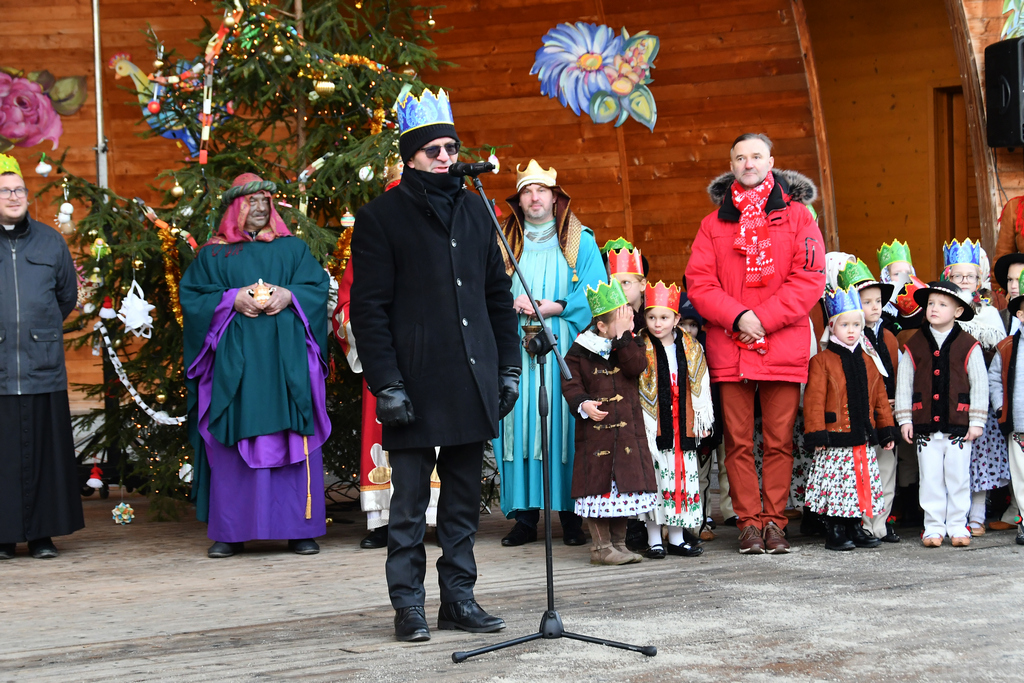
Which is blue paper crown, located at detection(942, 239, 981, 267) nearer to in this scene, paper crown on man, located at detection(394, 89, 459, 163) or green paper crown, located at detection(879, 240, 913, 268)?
green paper crown, located at detection(879, 240, 913, 268)

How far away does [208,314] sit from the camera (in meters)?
5.56

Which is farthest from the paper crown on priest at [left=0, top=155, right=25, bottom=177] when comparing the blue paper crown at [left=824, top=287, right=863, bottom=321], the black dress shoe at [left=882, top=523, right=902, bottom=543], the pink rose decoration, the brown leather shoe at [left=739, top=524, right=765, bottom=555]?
the pink rose decoration

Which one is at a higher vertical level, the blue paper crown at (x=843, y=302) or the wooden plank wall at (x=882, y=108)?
the wooden plank wall at (x=882, y=108)

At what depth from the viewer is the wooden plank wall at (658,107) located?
8.78 m

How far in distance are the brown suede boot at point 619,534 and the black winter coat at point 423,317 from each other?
1.40 metres

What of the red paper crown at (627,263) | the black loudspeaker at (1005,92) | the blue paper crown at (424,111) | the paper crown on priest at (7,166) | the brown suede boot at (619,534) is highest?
the black loudspeaker at (1005,92)

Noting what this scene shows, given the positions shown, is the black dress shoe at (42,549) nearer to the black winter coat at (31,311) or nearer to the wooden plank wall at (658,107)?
the black winter coat at (31,311)

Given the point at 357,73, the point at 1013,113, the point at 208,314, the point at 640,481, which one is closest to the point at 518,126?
the point at 357,73

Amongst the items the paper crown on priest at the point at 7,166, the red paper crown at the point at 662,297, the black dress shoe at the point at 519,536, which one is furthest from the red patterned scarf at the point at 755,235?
the paper crown on priest at the point at 7,166

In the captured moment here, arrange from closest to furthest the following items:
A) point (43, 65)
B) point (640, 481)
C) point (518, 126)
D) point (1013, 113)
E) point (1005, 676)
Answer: point (1005, 676)
point (640, 481)
point (1013, 113)
point (518, 126)
point (43, 65)

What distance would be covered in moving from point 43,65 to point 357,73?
19.0 feet

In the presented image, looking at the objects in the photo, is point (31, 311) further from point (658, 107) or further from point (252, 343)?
point (658, 107)

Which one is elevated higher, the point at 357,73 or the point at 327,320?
the point at 357,73

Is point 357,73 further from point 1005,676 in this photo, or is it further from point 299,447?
point 1005,676
